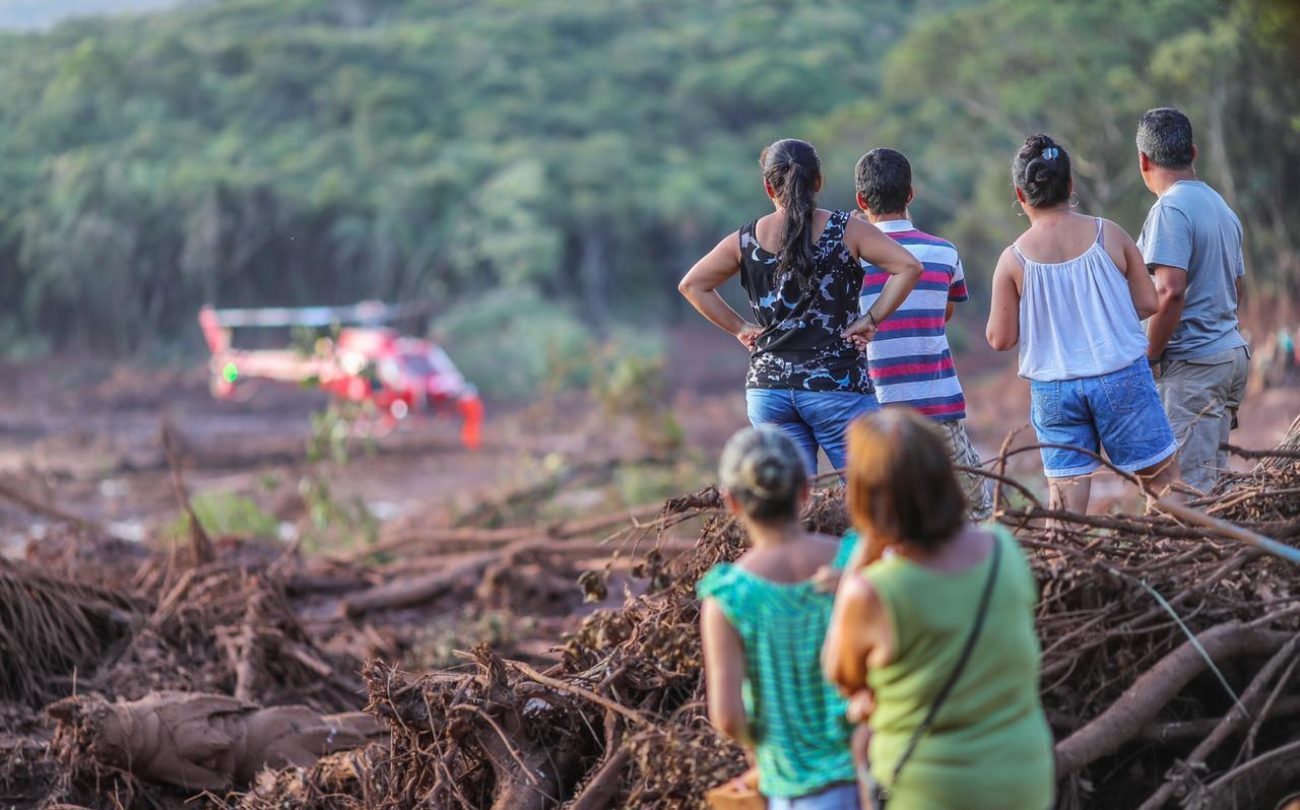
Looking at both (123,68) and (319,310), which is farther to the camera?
(123,68)

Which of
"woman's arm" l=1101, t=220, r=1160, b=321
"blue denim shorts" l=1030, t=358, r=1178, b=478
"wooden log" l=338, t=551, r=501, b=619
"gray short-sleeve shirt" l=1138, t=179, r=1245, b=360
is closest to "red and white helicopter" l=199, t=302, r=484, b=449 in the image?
"wooden log" l=338, t=551, r=501, b=619

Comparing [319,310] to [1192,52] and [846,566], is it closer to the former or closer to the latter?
[1192,52]

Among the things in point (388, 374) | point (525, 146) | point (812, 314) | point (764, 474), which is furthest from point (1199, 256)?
point (525, 146)

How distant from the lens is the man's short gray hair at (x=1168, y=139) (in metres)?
4.98

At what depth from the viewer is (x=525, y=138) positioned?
126 ft

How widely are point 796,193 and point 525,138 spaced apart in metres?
34.6

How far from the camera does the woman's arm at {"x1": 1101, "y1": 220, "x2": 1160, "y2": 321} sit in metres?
4.63

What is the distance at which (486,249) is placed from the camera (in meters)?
33.1

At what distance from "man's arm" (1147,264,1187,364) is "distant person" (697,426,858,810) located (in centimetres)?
245

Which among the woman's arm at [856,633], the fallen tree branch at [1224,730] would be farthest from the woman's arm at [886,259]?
the woman's arm at [856,633]

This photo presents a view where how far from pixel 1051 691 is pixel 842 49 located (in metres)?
43.6

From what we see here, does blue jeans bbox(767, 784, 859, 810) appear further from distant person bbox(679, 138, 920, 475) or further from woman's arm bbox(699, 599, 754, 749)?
distant person bbox(679, 138, 920, 475)

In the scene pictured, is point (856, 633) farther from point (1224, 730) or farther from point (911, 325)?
point (911, 325)

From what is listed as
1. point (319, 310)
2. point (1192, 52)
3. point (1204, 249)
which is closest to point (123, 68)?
point (319, 310)
